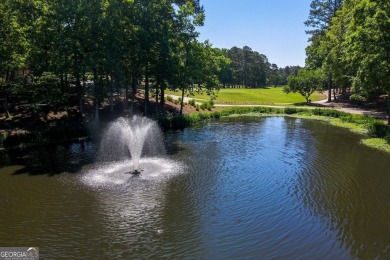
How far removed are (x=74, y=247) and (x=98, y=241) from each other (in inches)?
36.4

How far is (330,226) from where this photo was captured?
14094 mm

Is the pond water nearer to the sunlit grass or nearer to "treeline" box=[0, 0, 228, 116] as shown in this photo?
the sunlit grass

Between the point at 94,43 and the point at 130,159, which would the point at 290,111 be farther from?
the point at 130,159

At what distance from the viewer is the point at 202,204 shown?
53.4 feet

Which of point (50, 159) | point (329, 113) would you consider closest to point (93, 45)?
point (50, 159)

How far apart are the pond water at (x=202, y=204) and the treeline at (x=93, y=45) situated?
32.3ft

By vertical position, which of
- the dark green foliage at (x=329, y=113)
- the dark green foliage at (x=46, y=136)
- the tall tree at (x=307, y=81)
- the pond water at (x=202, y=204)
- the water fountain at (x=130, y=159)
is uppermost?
the tall tree at (x=307, y=81)

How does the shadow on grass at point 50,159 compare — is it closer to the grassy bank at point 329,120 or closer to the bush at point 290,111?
the grassy bank at point 329,120

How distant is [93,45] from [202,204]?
23938 millimetres

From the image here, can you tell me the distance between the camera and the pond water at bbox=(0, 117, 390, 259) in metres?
12.4

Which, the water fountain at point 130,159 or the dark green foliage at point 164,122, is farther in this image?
the dark green foliage at point 164,122

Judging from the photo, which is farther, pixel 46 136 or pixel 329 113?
pixel 329 113

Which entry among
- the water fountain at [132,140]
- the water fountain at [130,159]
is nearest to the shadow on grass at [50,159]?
the water fountain at [130,159]

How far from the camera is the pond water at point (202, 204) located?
12359 millimetres
